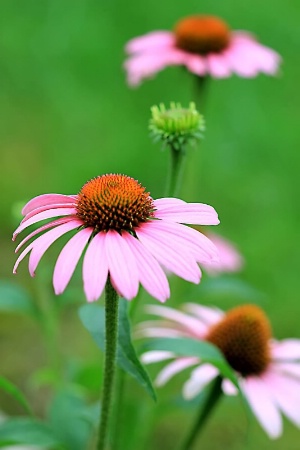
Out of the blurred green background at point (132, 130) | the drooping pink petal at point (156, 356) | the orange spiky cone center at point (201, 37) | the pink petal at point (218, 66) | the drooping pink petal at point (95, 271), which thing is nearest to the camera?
the drooping pink petal at point (95, 271)

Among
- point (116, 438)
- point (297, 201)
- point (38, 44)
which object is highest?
point (38, 44)

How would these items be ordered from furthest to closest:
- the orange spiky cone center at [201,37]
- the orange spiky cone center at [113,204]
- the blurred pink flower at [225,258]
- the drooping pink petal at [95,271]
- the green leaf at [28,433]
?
the blurred pink flower at [225,258], the orange spiky cone center at [201,37], the green leaf at [28,433], the orange spiky cone center at [113,204], the drooping pink petal at [95,271]

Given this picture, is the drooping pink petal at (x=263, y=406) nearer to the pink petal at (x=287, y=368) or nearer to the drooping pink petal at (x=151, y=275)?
the pink petal at (x=287, y=368)

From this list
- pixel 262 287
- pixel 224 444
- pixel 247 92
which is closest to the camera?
pixel 224 444

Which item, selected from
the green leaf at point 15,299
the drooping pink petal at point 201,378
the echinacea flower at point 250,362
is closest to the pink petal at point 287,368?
the echinacea flower at point 250,362

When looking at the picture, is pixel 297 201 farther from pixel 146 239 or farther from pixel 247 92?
pixel 146 239

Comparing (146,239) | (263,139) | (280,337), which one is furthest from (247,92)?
(146,239)

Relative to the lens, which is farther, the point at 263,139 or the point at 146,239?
the point at 263,139

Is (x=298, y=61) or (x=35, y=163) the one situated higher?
(x=298, y=61)
